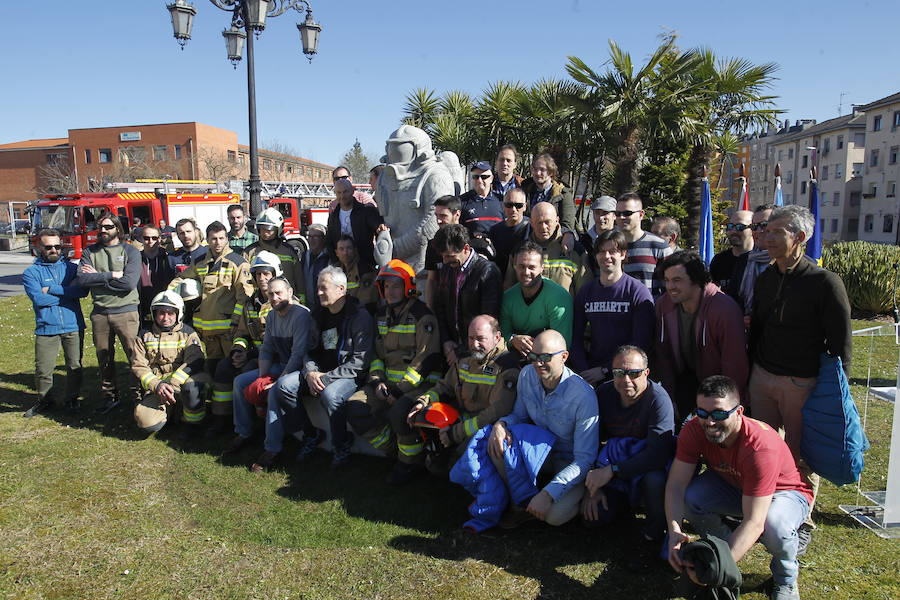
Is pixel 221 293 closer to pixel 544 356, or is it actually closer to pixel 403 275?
pixel 403 275

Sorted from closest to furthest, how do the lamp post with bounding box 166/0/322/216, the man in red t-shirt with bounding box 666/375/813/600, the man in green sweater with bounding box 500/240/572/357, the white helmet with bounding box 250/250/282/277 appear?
the man in red t-shirt with bounding box 666/375/813/600 < the man in green sweater with bounding box 500/240/572/357 < the white helmet with bounding box 250/250/282/277 < the lamp post with bounding box 166/0/322/216

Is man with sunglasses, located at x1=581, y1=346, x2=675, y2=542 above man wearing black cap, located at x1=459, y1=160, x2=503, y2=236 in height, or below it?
below

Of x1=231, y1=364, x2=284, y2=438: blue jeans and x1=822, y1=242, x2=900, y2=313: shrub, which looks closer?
x1=231, y1=364, x2=284, y2=438: blue jeans

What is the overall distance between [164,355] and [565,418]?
422 centimetres

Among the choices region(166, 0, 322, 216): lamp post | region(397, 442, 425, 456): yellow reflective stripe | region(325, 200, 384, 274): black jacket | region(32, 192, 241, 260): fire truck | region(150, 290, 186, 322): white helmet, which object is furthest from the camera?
region(32, 192, 241, 260): fire truck

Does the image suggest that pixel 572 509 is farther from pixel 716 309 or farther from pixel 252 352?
pixel 252 352

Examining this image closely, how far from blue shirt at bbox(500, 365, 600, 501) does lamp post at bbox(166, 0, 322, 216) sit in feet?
24.9

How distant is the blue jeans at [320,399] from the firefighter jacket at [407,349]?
263 millimetres

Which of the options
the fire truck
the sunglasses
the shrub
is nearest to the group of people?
the sunglasses

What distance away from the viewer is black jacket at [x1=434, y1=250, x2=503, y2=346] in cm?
476

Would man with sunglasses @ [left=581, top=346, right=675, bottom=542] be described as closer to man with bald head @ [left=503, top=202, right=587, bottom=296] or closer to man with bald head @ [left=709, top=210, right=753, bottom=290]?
man with bald head @ [left=503, top=202, right=587, bottom=296]

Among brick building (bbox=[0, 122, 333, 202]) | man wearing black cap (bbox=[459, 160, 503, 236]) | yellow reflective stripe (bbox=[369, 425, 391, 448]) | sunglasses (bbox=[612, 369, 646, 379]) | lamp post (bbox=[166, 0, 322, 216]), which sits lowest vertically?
yellow reflective stripe (bbox=[369, 425, 391, 448])

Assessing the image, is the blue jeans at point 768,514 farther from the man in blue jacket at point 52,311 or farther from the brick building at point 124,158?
the brick building at point 124,158

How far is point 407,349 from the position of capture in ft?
16.7
